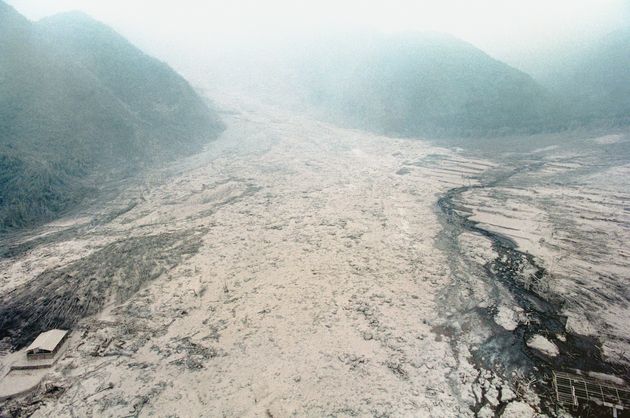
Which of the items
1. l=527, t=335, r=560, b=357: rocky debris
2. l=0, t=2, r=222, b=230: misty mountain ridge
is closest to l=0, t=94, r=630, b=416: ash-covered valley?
l=527, t=335, r=560, b=357: rocky debris

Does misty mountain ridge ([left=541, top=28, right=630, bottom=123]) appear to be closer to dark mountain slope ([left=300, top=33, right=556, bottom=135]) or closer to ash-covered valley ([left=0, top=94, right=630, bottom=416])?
dark mountain slope ([left=300, top=33, right=556, bottom=135])

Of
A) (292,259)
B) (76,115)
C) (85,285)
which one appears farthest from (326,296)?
(76,115)

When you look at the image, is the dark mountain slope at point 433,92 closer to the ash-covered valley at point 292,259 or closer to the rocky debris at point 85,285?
the ash-covered valley at point 292,259

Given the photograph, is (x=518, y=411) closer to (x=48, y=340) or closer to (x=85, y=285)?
(x=48, y=340)

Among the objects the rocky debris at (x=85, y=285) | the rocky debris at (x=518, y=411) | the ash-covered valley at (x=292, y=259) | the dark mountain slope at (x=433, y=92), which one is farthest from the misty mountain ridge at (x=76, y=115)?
the rocky debris at (x=518, y=411)

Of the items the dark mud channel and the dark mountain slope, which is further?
the dark mountain slope

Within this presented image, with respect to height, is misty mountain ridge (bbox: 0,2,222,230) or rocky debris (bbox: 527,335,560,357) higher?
misty mountain ridge (bbox: 0,2,222,230)

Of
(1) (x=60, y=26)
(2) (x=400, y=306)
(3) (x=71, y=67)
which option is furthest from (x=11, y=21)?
(2) (x=400, y=306)
